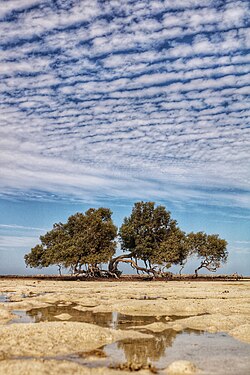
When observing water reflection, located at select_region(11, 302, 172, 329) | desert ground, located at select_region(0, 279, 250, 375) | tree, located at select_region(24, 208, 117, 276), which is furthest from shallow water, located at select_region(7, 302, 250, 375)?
tree, located at select_region(24, 208, 117, 276)

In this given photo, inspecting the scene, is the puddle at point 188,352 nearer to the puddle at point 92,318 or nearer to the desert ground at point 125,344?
the desert ground at point 125,344

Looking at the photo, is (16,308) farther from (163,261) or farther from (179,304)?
(163,261)

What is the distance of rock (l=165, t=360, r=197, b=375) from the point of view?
1119 centimetres

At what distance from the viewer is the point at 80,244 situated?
6862 cm

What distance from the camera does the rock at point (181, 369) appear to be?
36.7 ft

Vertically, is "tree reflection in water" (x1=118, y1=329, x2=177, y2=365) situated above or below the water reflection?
below

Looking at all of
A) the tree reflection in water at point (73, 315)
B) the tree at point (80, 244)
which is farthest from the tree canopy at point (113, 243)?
the tree reflection in water at point (73, 315)

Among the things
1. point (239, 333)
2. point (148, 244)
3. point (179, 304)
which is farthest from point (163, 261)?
point (239, 333)

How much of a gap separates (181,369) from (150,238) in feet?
199

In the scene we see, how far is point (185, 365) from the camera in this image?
11.4m

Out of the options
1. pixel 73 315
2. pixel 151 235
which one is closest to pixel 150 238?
pixel 151 235

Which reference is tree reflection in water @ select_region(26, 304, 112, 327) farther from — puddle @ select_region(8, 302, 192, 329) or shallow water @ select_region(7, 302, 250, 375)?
shallow water @ select_region(7, 302, 250, 375)

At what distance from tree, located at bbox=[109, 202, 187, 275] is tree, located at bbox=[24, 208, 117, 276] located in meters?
3.72

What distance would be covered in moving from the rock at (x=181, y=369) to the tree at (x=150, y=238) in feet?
193
